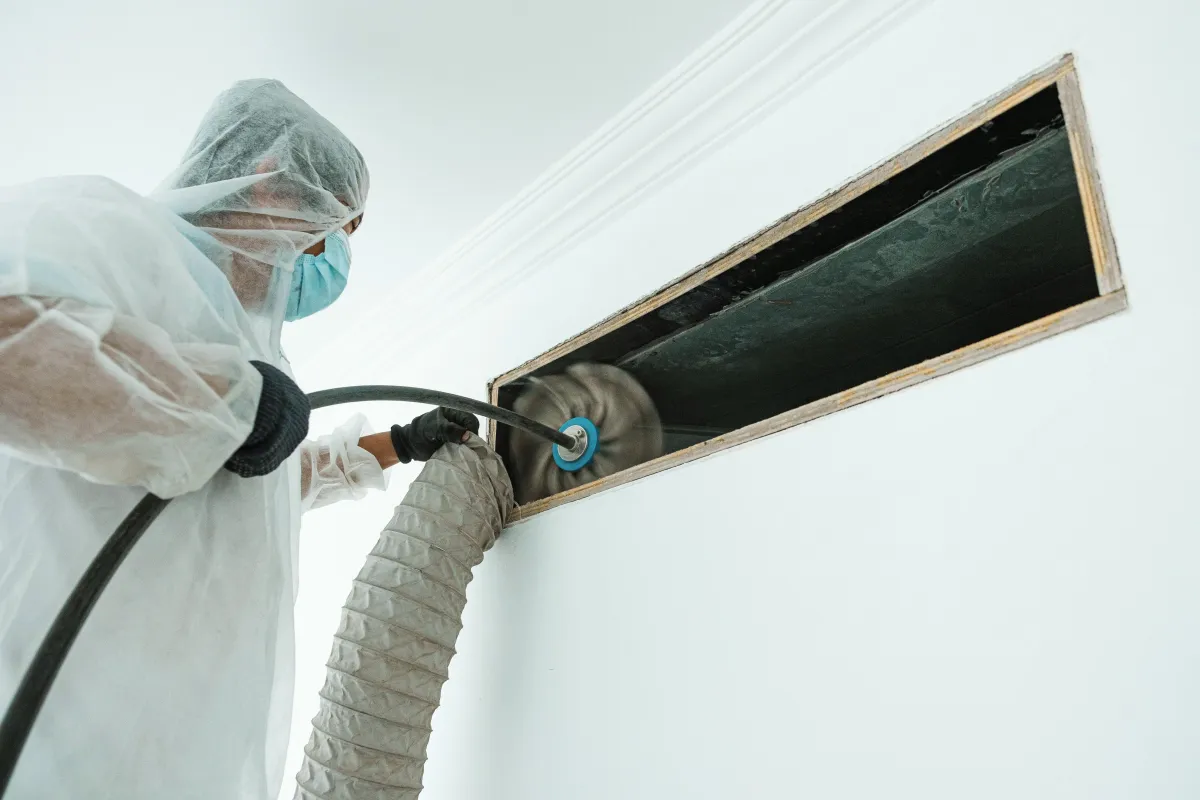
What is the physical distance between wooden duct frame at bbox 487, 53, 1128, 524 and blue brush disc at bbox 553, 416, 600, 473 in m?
0.07

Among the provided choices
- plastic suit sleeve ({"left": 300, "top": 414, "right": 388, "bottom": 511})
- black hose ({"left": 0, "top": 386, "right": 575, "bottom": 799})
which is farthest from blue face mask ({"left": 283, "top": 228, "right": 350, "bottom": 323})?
black hose ({"left": 0, "top": 386, "right": 575, "bottom": 799})

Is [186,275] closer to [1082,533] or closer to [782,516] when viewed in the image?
[782,516]

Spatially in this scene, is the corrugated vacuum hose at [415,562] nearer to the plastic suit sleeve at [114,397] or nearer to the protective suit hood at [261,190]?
the plastic suit sleeve at [114,397]

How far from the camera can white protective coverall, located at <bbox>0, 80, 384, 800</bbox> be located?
77cm

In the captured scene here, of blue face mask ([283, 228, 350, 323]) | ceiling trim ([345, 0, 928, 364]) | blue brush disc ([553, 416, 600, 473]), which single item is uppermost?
ceiling trim ([345, 0, 928, 364])

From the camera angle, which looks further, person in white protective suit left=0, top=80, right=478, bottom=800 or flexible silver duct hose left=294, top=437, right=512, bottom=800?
flexible silver duct hose left=294, top=437, right=512, bottom=800

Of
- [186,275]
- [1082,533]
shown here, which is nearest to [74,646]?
[186,275]

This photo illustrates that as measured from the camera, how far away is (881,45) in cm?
123

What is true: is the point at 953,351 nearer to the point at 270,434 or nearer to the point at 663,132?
the point at 663,132

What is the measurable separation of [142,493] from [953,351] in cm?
95

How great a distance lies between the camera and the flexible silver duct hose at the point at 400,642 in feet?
3.86

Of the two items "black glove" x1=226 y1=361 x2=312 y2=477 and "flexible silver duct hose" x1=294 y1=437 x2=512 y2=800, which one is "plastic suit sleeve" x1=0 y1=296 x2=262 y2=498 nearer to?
"black glove" x1=226 y1=361 x2=312 y2=477

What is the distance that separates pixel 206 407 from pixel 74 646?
0.26m

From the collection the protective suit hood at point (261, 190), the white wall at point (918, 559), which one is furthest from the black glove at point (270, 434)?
the white wall at point (918, 559)
